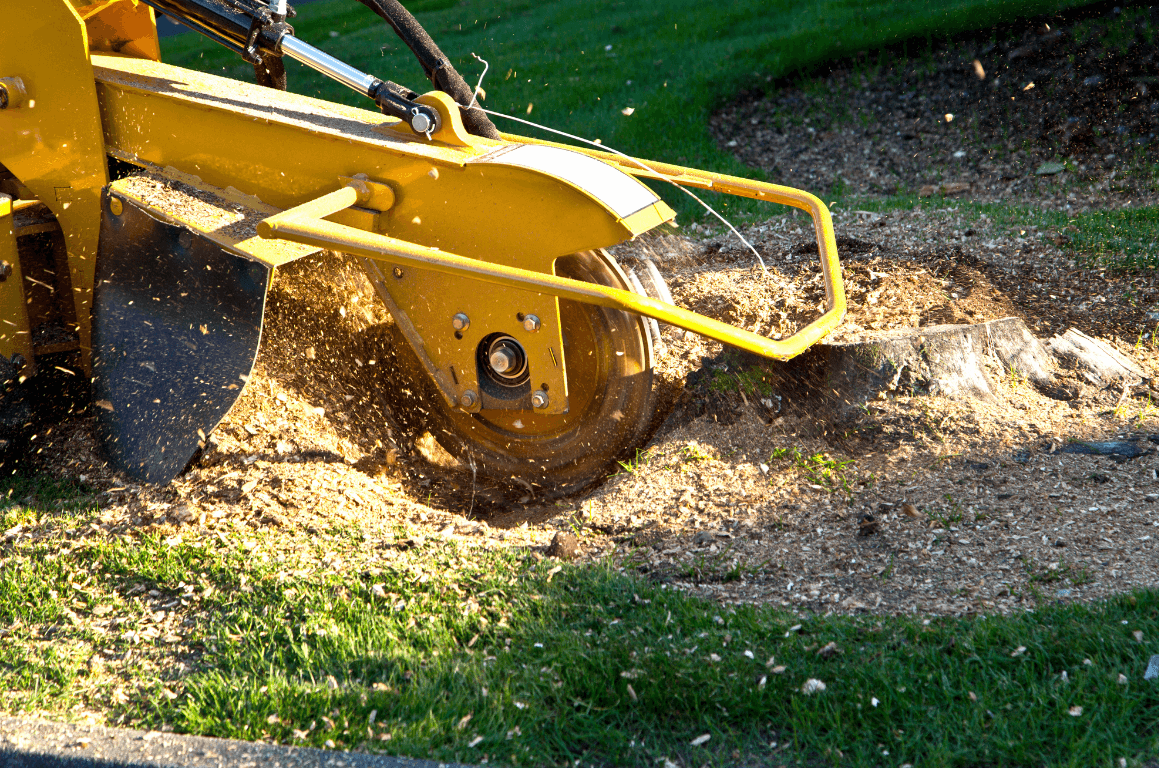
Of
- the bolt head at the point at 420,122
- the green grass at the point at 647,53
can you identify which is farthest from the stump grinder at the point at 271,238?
the green grass at the point at 647,53

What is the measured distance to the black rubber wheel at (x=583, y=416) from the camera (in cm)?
313

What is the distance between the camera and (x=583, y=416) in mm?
3287

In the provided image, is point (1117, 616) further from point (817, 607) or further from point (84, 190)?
point (84, 190)

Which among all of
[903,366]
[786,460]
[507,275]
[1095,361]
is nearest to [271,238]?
[507,275]

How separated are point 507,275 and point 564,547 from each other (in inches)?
33.6

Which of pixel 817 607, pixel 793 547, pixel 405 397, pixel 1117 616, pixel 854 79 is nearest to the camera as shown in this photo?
pixel 1117 616

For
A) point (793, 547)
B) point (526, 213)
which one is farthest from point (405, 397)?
point (793, 547)

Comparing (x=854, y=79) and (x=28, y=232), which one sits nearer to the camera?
(x=28, y=232)

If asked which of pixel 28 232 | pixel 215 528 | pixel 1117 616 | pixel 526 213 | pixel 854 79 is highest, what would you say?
pixel 854 79

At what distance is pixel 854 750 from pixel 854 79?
22.5 ft

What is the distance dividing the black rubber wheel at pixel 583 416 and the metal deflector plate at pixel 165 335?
35.6 inches

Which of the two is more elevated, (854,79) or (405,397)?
(854,79)

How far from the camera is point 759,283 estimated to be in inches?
173

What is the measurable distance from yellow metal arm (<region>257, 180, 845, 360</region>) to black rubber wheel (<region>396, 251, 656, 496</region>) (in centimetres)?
57
